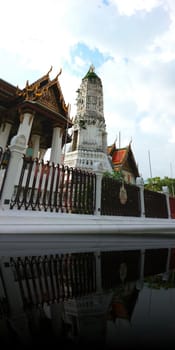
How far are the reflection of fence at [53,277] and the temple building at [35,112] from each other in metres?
5.72

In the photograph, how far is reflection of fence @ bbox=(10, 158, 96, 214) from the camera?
412 centimetres

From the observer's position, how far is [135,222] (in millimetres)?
6016

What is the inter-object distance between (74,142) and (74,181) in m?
17.8

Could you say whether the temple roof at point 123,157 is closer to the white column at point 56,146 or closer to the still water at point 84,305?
the white column at point 56,146

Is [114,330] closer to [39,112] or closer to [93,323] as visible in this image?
[93,323]

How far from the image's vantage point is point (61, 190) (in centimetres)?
450

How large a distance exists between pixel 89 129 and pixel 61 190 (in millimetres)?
18958

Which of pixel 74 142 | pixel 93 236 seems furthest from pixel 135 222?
pixel 74 142

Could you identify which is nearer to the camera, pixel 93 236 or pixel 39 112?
pixel 93 236

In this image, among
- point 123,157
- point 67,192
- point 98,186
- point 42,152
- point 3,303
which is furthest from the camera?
point 123,157

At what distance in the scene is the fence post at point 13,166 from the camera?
3.58m

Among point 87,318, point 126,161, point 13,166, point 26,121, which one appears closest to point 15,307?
point 87,318

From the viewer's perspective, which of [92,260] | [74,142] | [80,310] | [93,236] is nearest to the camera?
[80,310]

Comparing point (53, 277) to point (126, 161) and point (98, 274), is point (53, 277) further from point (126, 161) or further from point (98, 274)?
point (126, 161)
